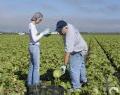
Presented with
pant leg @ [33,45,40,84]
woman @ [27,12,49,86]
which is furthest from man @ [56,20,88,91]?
pant leg @ [33,45,40,84]

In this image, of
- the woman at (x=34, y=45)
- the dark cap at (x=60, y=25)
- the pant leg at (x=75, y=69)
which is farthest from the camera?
the pant leg at (x=75, y=69)

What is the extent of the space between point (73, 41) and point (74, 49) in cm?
46

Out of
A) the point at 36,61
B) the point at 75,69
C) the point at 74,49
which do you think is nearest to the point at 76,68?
the point at 75,69

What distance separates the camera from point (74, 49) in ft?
32.0

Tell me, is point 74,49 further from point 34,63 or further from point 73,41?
point 34,63

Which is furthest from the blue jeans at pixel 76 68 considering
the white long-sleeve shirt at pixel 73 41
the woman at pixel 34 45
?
the woman at pixel 34 45

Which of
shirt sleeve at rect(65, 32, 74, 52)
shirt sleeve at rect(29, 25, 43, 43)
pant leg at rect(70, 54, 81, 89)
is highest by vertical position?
shirt sleeve at rect(29, 25, 43, 43)

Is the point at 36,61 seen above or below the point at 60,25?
below

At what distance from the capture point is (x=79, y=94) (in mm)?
8000

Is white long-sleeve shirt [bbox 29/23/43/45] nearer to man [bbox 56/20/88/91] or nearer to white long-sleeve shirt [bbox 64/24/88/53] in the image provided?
man [bbox 56/20/88/91]

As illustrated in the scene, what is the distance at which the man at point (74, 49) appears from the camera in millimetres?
9242

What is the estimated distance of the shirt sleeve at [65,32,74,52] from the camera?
9172 millimetres

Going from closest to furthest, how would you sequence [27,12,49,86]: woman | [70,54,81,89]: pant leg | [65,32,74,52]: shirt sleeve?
[65,32,74,52]: shirt sleeve < [27,12,49,86]: woman < [70,54,81,89]: pant leg

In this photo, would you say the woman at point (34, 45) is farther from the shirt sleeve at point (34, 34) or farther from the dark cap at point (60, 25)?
the dark cap at point (60, 25)
